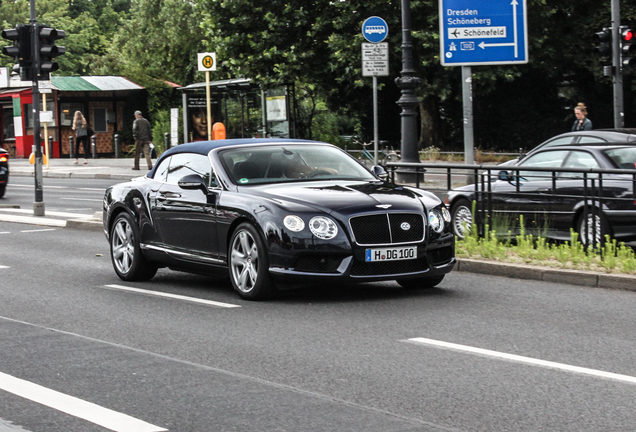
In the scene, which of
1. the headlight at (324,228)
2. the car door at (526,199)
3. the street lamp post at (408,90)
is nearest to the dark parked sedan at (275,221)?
the headlight at (324,228)

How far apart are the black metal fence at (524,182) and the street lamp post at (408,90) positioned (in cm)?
492

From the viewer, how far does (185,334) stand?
7297mm

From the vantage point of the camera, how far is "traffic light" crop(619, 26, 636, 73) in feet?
75.2

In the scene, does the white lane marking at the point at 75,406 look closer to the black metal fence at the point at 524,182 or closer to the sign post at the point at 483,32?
the black metal fence at the point at 524,182

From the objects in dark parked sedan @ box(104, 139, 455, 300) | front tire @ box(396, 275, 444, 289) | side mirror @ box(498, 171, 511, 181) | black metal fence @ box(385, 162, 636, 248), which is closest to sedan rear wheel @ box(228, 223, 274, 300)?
dark parked sedan @ box(104, 139, 455, 300)

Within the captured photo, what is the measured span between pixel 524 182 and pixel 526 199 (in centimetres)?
20

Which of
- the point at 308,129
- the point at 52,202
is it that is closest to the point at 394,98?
the point at 308,129

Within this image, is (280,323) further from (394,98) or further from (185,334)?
(394,98)

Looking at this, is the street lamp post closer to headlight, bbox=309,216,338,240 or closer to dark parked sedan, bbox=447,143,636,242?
dark parked sedan, bbox=447,143,636,242

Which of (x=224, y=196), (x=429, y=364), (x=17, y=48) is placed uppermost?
(x=17, y=48)

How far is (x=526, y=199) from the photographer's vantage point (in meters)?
11.7

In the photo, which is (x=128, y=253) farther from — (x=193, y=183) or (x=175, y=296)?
(x=193, y=183)

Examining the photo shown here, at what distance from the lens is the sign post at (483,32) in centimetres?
1552

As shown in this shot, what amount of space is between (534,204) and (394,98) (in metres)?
30.6
